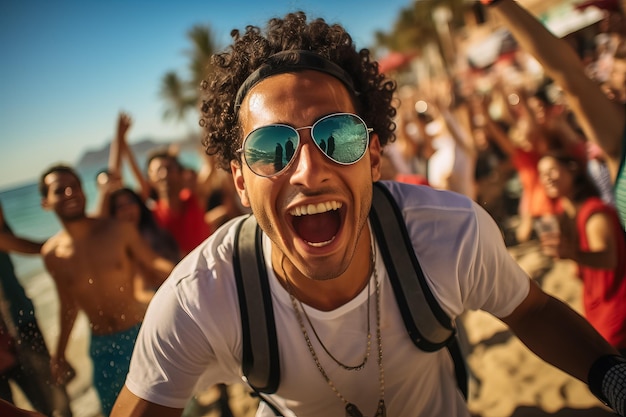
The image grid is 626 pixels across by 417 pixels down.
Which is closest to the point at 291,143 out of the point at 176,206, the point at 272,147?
the point at 272,147

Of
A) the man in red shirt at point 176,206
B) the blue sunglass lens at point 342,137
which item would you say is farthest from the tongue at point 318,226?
the man in red shirt at point 176,206

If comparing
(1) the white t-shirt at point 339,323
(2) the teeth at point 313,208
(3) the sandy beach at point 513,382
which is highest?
(2) the teeth at point 313,208

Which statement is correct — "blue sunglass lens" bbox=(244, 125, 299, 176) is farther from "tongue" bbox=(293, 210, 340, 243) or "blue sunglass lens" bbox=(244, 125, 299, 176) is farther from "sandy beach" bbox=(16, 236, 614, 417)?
"sandy beach" bbox=(16, 236, 614, 417)

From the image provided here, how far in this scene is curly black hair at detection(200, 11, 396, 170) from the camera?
1679 mm

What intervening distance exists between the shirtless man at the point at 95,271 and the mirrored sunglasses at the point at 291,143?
190cm

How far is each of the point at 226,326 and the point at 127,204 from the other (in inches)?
125

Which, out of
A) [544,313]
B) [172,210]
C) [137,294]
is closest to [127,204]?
[172,210]

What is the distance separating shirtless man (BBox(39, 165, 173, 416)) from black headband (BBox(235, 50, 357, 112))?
6.53 ft

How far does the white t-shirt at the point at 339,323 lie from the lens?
1.45m

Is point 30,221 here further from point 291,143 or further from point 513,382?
point 291,143

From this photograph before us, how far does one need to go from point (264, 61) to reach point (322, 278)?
0.82 m

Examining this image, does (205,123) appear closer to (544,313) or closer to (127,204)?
(544,313)

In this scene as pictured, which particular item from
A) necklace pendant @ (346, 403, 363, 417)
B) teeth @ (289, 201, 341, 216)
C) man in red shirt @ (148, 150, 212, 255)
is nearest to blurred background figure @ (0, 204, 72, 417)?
man in red shirt @ (148, 150, 212, 255)

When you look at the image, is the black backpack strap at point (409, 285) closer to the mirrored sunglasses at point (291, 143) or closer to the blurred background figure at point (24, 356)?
the mirrored sunglasses at point (291, 143)
